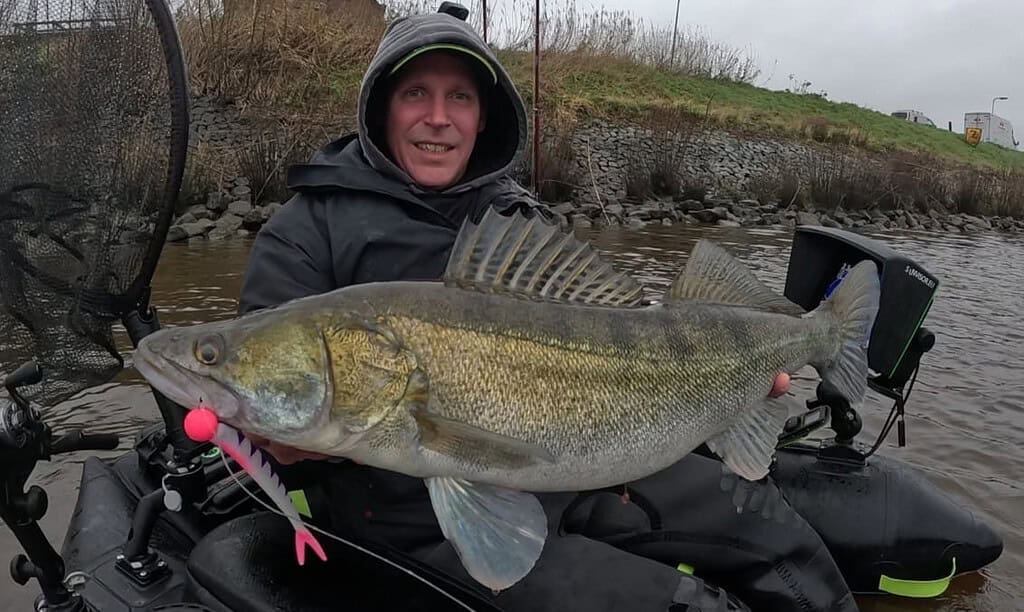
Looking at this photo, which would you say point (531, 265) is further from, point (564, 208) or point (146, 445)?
point (564, 208)

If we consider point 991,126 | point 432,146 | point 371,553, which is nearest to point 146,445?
point 371,553

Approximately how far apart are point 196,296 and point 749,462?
7302mm

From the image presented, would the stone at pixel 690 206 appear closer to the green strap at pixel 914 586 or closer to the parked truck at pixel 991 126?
the green strap at pixel 914 586

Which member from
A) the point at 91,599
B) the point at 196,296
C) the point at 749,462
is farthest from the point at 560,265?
the point at 196,296

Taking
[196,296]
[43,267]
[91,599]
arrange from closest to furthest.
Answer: [91,599] < [43,267] < [196,296]

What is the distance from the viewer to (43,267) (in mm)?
2723

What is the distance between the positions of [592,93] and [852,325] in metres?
22.2

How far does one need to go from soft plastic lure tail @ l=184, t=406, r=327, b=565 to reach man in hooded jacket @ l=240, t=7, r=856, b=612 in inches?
23.5

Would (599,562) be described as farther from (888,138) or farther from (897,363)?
(888,138)

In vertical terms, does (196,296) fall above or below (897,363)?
below

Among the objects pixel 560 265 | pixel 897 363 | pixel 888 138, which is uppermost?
pixel 888 138

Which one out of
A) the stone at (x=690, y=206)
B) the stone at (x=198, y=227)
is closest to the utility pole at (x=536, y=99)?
the stone at (x=690, y=206)

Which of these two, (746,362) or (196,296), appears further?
(196,296)

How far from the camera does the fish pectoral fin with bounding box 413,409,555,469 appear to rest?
185 cm
